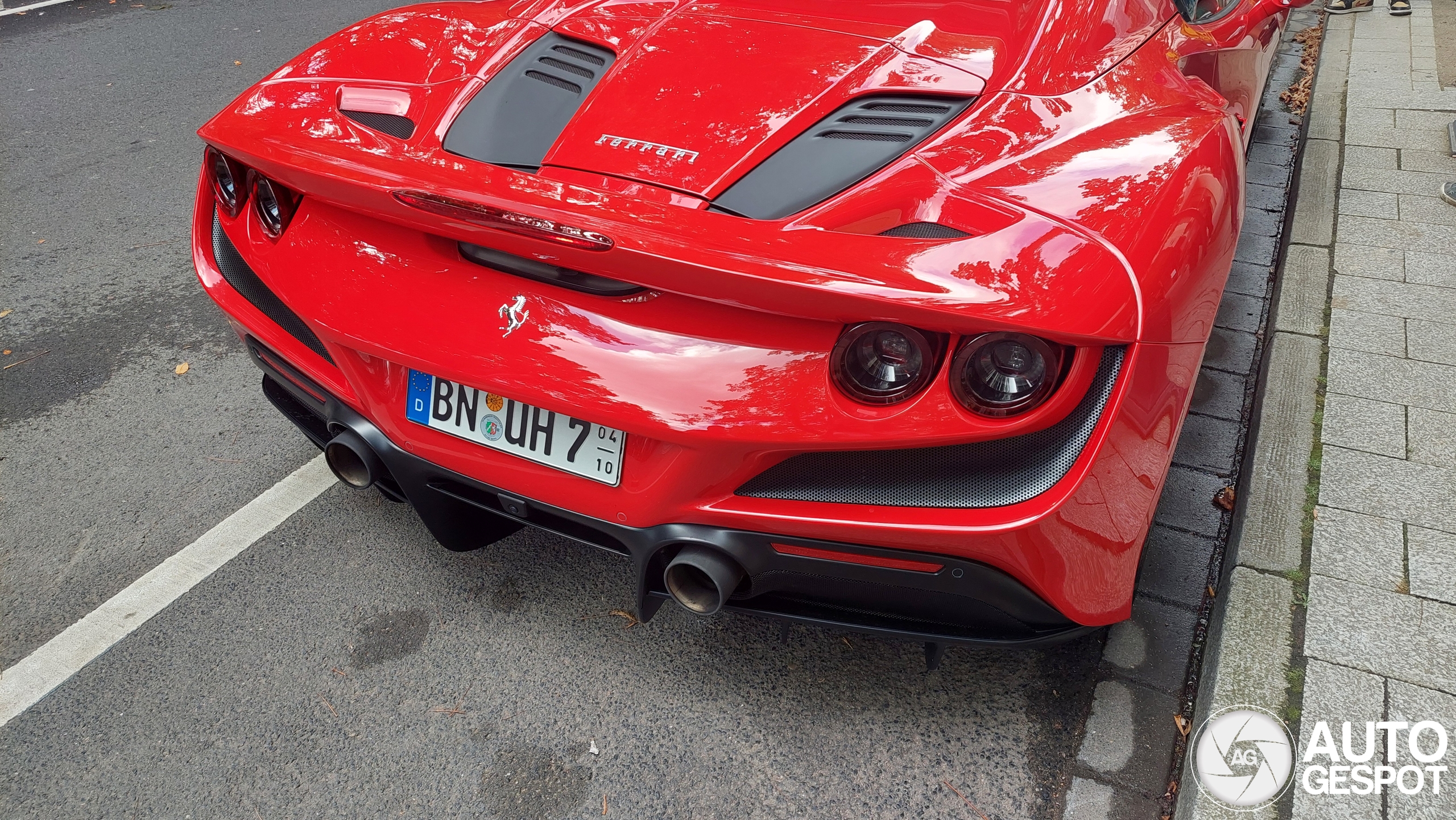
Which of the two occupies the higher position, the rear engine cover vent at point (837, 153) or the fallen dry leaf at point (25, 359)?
the rear engine cover vent at point (837, 153)

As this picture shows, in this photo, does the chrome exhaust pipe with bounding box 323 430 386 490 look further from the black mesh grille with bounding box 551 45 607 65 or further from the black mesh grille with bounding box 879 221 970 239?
the black mesh grille with bounding box 879 221 970 239

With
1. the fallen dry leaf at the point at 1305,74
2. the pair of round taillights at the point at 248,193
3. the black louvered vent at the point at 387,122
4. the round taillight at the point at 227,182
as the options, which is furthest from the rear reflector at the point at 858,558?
the fallen dry leaf at the point at 1305,74

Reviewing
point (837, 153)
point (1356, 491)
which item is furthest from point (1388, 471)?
point (837, 153)

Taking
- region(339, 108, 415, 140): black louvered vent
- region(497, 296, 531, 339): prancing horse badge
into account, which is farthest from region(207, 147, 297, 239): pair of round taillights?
region(497, 296, 531, 339): prancing horse badge

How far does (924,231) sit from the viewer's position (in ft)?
5.19

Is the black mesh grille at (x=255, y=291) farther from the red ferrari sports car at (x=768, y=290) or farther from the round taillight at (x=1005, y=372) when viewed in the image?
the round taillight at (x=1005, y=372)

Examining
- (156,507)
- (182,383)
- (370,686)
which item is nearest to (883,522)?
(370,686)

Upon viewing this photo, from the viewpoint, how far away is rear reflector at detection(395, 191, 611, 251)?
1486mm

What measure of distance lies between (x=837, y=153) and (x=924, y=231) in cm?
33

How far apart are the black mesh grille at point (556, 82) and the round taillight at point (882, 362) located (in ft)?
3.04

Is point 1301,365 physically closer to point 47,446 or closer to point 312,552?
point 312,552

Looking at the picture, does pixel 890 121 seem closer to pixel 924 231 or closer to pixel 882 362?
pixel 924 231

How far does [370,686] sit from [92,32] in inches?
285

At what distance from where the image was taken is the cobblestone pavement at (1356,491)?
192 cm
